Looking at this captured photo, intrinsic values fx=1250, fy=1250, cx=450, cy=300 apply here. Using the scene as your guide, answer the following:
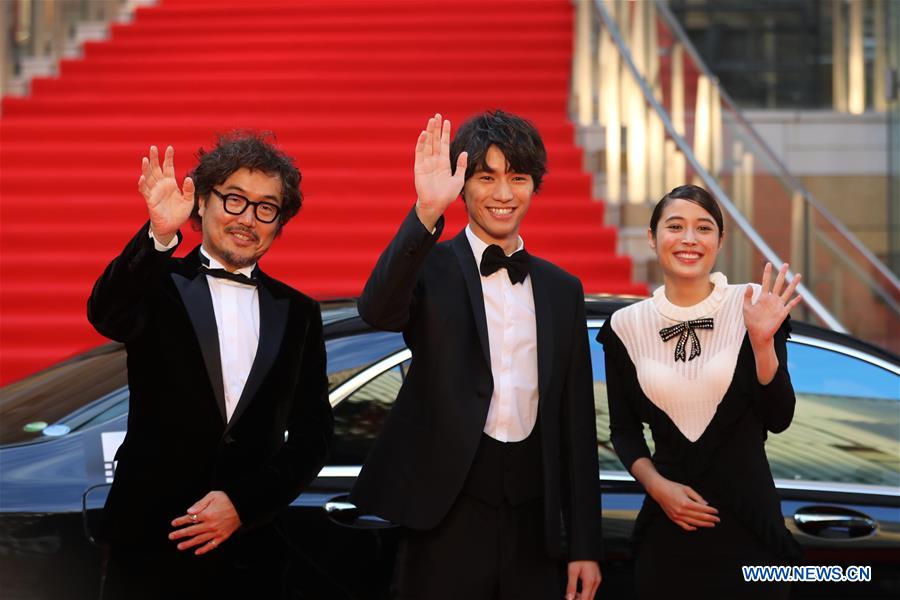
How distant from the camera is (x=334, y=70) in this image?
36.8 ft

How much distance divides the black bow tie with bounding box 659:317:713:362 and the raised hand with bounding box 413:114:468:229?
0.78 m

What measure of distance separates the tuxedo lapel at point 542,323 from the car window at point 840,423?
119 centimetres

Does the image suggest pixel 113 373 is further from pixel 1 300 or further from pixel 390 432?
pixel 1 300

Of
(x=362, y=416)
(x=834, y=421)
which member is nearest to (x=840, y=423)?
(x=834, y=421)

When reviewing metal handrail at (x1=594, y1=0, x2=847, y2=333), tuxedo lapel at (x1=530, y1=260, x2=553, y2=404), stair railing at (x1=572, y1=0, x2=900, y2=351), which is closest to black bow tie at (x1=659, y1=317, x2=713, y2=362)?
tuxedo lapel at (x1=530, y1=260, x2=553, y2=404)

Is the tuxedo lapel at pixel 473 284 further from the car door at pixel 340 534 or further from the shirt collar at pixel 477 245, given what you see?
the car door at pixel 340 534

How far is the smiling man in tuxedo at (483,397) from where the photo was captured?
2.99 metres

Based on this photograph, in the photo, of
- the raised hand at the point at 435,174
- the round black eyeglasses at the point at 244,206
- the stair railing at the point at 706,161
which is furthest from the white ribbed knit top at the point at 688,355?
the stair railing at the point at 706,161

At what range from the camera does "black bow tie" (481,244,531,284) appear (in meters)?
3.15

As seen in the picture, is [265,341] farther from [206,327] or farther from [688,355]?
[688,355]

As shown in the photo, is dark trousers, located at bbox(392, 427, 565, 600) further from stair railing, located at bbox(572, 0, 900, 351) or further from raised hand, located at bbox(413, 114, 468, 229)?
stair railing, located at bbox(572, 0, 900, 351)

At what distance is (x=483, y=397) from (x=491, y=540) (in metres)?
0.34

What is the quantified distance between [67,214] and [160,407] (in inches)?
260

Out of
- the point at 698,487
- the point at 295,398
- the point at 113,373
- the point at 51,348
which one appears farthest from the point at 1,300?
the point at 698,487
